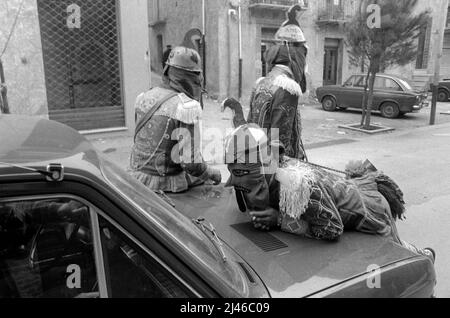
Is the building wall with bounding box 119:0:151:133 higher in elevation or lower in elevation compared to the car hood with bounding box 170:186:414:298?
higher

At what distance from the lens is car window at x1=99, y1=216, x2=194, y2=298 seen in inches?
50.1

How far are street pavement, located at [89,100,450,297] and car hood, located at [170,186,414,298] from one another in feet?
2.52

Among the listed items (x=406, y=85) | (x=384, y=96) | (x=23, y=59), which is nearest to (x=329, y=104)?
(x=384, y=96)

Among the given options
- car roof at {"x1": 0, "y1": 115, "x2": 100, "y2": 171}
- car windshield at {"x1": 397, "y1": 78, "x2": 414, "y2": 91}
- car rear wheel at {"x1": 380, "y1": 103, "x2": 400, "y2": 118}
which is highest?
car roof at {"x1": 0, "y1": 115, "x2": 100, "y2": 171}

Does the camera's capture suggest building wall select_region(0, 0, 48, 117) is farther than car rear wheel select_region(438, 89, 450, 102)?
No

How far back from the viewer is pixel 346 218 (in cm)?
226

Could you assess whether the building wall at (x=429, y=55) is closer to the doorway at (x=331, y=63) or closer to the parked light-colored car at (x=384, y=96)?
the doorway at (x=331, y=63)

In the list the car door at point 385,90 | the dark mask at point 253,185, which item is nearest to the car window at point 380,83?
the car door at point 385,90

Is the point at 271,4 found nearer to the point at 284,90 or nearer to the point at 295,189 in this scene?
the point at 284,90

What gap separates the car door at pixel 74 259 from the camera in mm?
1262

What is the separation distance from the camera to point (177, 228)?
1575mm

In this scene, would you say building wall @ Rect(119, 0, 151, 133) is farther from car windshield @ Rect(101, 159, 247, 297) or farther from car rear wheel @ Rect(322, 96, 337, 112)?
car rear wheel @ Rect(322, 96, 337, 112)

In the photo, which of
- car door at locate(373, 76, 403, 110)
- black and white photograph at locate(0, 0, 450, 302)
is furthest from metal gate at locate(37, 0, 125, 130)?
car door at locate(373, 76, 403, 110)
